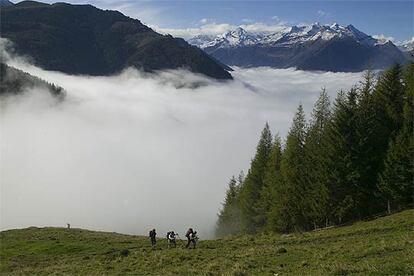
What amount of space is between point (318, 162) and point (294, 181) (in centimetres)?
658

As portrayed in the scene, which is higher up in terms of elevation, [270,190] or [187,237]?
[270,190]

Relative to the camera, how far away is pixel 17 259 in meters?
51.7

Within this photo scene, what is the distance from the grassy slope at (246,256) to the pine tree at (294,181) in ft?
58.8

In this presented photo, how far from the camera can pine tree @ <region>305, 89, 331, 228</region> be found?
56.9 metres

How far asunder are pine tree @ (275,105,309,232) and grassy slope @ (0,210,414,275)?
17928 millimetres

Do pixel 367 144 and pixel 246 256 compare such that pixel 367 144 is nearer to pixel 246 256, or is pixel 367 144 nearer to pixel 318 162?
pixel 318 162

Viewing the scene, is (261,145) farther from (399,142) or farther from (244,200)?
(399,142)

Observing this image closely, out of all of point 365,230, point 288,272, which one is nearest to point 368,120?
point 365,230

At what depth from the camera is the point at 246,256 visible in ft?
108

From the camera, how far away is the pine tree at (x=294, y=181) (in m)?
63.2

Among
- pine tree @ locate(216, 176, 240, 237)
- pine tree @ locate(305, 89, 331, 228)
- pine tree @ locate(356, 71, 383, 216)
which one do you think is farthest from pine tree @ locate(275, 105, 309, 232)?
pine tree @ locate(216, 176, 240, 237)

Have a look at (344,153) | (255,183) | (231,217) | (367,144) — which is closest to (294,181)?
(344,153)

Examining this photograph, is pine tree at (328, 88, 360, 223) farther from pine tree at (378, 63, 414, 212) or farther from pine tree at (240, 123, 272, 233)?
pine tree at (240, 123, 272, 233)

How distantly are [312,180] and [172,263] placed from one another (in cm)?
3095
